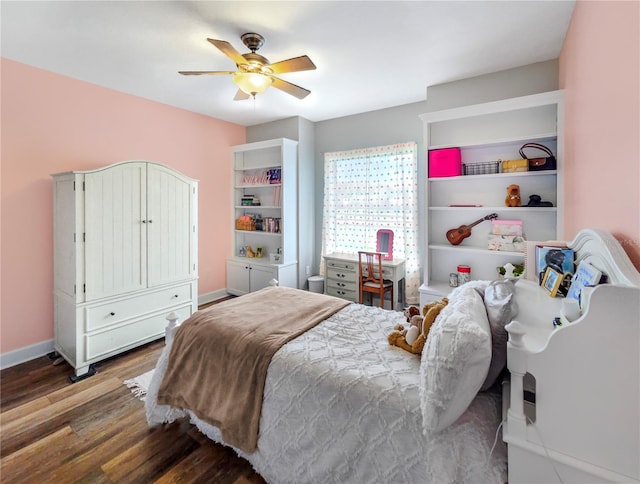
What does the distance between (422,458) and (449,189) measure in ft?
8.77

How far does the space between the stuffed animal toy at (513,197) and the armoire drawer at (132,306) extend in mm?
3341

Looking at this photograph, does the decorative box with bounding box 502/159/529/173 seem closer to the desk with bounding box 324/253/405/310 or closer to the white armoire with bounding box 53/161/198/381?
the desk with bounding box 324/253/405/310

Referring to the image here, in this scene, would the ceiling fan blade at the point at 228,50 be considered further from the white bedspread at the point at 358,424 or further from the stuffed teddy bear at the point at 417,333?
the stuffed teddy bear at the point at 417,333

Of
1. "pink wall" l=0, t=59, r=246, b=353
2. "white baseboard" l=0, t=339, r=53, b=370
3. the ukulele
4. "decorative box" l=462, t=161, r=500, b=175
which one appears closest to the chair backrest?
the ukulele

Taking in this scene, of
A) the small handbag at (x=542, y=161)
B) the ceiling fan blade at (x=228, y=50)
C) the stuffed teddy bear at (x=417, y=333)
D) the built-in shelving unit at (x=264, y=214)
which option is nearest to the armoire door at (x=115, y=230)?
the ceiling fan blade at (x=228, y=50)

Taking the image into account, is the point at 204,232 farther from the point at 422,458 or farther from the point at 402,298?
the point at 422,458

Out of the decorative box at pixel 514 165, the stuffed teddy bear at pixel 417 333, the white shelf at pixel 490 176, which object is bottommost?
the stuffed teddy bear at pixel 417 333

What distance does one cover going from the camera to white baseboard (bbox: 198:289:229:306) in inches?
172

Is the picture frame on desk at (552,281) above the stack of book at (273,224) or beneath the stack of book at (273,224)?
beneath

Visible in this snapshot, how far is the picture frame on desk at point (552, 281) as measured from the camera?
144cm

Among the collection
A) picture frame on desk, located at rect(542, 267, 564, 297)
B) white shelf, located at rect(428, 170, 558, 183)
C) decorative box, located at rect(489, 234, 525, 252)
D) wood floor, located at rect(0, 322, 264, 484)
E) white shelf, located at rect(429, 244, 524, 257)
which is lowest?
wood floor, located at rect(0, 322, 264, 484)

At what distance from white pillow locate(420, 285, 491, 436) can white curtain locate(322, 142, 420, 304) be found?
276 cm

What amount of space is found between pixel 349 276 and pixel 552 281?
253 cm

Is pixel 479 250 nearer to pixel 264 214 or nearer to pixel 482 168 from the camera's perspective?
pixel 482 168
